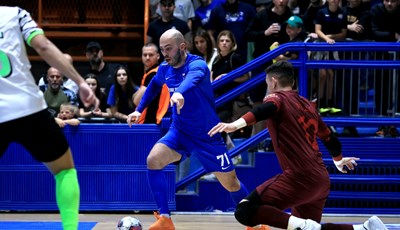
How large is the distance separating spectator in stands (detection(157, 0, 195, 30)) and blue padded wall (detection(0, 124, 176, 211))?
11.5 feet

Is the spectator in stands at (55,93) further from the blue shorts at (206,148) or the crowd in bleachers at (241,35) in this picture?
the blue shorts at (206,148)

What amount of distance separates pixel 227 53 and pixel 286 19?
1.23 metres

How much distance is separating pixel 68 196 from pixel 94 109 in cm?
525

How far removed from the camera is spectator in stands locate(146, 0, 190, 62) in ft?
46.2

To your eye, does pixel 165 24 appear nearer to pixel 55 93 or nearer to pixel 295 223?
pixel 55 93

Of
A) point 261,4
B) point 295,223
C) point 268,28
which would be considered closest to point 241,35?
point 268,28

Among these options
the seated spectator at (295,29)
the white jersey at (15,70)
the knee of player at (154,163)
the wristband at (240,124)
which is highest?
the white jersey at (15,70)

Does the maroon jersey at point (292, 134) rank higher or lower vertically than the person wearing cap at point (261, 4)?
lower

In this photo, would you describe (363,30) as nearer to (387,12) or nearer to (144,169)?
(387,12)

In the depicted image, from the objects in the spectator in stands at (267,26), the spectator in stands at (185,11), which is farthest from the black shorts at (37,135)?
the spectator in stands at (185,11)

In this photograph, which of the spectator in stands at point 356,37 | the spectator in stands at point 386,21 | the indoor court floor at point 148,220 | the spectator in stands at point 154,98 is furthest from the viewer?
the spectator in stands at point 386,21

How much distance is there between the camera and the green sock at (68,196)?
6984 mm

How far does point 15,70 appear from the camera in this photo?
6816 millimetres

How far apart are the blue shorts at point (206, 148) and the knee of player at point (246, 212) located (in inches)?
53.9
